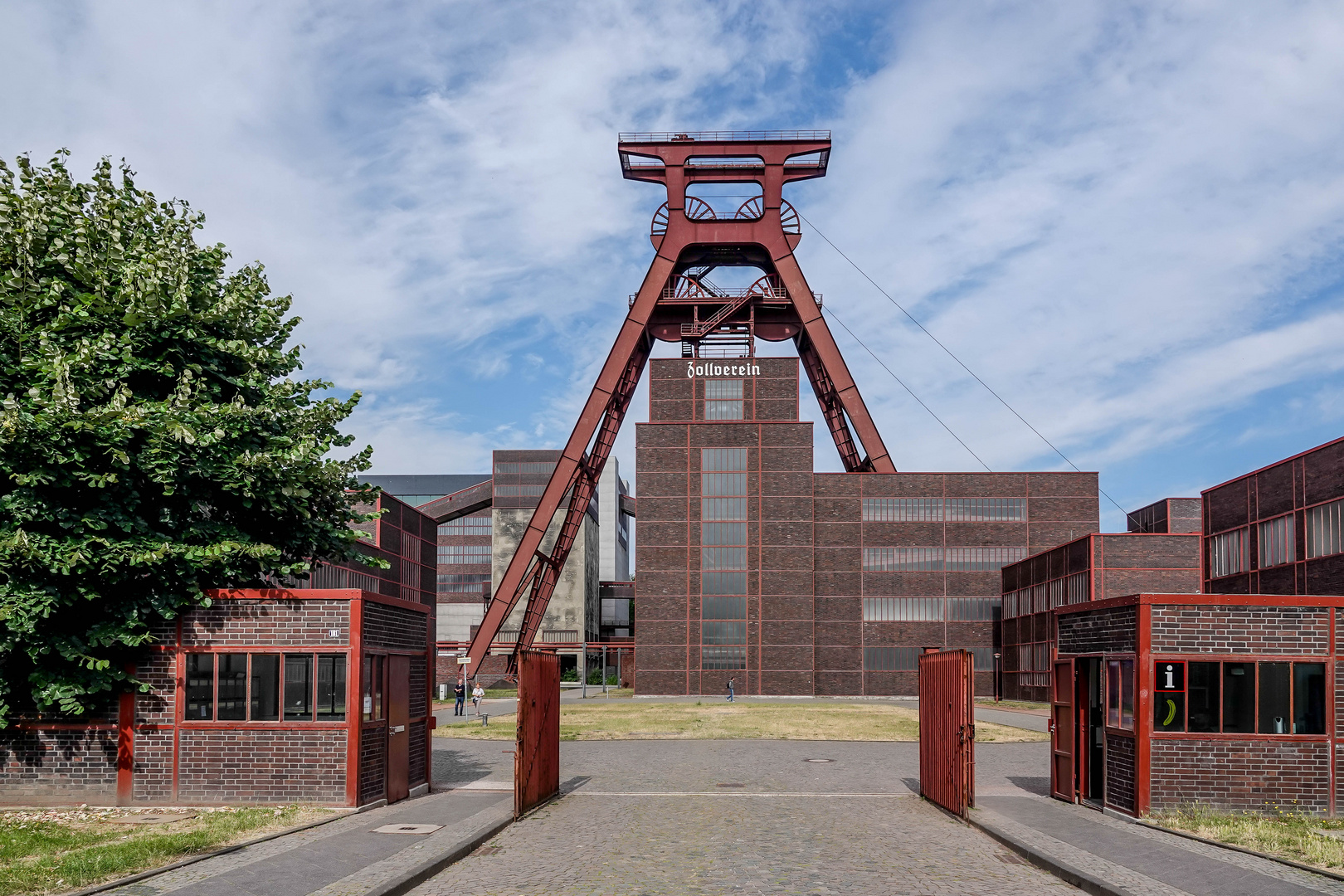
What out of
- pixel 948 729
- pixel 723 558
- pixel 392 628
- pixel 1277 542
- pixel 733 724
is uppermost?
pixel 1277 542

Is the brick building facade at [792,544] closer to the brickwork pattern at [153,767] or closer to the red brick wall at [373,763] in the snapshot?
the red brick wall at [373,763]

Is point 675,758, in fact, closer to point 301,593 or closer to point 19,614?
point 301,593

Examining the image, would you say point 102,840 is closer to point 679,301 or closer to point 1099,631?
point 1099,631

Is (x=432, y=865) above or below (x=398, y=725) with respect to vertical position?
below

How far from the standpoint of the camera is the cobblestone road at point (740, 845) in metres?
11.9

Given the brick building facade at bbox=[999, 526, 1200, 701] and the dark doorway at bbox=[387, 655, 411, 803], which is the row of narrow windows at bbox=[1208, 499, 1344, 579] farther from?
the dark doorway at bbox=[387, 655, 411, 803]

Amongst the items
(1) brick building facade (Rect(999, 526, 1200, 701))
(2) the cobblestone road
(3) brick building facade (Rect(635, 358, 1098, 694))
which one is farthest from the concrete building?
(2) the cobblestone road

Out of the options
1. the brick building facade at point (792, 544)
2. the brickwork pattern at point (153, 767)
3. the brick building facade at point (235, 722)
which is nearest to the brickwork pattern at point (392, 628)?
the brick building facade at point (235, 722)

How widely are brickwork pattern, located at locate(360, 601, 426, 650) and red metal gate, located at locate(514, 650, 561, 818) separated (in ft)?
6.37

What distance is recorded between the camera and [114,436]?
16625 millimetres

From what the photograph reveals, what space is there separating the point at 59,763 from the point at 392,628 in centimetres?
504

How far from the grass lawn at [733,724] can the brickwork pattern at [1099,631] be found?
17072mm

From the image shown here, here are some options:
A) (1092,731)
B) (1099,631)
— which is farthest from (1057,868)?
(1092,731)

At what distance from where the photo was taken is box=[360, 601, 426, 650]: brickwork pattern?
17.5 meters
